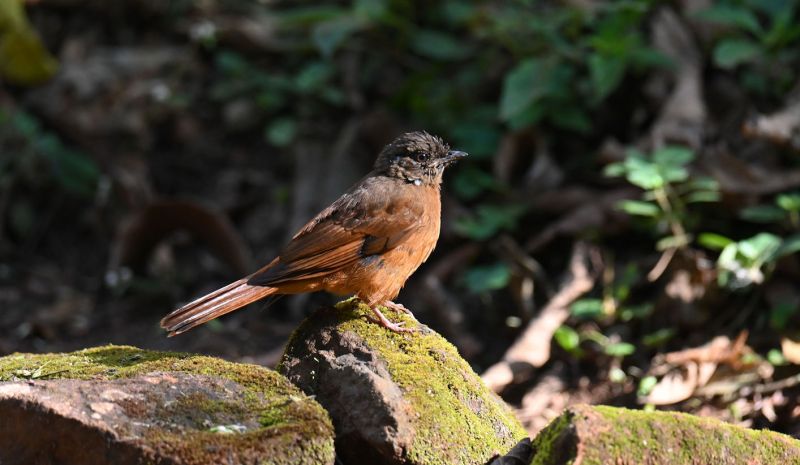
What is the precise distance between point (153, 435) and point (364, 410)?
73 cm

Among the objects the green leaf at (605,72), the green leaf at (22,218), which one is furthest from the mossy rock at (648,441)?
the green leaf at (22,218)

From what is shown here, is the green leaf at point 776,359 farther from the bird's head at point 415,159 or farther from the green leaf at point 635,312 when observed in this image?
the bird's head at point 415,159

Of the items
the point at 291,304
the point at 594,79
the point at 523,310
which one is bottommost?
the point at 291,304

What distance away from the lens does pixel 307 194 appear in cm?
808

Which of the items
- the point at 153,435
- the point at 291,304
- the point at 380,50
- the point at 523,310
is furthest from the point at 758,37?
the point at 153,435

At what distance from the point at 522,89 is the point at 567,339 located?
2.17 metres

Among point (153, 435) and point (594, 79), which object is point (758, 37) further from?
point (153, 435)

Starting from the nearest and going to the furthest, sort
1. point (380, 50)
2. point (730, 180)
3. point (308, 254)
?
point (308, 254), point (730, 180), point (380, 50)

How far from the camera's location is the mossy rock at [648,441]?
2.97 metres

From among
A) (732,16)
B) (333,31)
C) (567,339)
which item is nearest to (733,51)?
(732,16)

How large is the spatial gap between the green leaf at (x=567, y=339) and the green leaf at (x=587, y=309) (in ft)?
0.49

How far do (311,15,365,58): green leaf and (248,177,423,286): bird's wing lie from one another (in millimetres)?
3343

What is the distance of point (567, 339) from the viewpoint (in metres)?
5.92

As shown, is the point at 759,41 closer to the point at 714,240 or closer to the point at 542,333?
the point at 714,240
